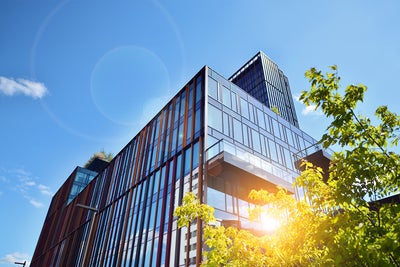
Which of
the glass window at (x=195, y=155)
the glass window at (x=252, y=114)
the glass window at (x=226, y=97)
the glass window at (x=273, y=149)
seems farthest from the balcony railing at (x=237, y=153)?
the glass window at (x=252, y=114)

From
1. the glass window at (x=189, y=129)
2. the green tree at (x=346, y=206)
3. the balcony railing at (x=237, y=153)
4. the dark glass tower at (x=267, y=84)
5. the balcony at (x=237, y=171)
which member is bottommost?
the green tree at (x=346, y=206)

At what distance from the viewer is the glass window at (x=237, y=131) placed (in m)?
21.3

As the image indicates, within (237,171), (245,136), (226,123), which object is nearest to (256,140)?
(245,136)

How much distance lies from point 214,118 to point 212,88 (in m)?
3.53

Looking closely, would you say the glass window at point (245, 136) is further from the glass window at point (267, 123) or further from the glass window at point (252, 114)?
the glass window at point (267, 123)

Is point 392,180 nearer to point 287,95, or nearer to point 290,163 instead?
point 290,163

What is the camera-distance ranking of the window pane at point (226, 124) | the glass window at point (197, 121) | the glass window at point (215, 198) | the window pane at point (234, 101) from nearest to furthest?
the glass window at point (215, 198) < the glass window at point (197, 121) < the window pane at point (226, 124) < the window pane at point (234, 101)

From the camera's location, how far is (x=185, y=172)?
62.3 feet

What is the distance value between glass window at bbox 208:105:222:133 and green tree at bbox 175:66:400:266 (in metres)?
14.7

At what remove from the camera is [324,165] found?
14.0 metres

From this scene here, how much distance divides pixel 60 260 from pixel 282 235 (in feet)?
140

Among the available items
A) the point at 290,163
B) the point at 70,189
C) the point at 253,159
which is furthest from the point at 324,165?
the point at 70,189

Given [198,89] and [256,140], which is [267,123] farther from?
[198,89]

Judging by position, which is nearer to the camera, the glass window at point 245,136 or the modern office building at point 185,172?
the modern office building at point 185,172
